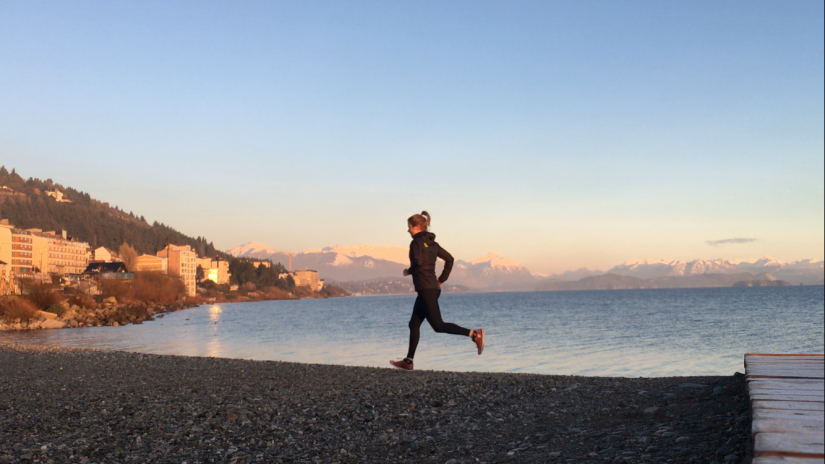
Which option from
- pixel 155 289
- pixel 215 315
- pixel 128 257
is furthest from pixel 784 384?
pixel 128 257

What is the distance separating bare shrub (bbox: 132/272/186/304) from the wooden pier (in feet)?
352

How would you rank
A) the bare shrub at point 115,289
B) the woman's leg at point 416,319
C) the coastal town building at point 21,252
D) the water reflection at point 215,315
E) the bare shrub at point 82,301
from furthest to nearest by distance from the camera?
the coastal town building at point 21,252, the bare shrub at point 115,289, the water reflection at point 215,315, the bare shrub at point 82,301, the woman's leg at point 416,319

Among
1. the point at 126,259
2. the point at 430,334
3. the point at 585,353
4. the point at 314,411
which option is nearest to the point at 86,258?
the point at 126,259

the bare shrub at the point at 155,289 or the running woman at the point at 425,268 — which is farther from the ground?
the running woman at the point at 425,268

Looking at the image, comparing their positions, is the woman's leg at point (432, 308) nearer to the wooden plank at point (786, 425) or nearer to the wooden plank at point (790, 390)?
the wooden plank at point (790, 390)

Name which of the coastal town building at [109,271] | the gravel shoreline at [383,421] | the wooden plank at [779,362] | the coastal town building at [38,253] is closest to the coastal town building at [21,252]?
the coastal town building at [38,253]

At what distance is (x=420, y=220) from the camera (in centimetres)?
1086

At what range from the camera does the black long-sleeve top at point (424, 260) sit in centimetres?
1066

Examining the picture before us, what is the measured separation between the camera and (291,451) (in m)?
7.05

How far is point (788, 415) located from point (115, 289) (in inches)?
4076

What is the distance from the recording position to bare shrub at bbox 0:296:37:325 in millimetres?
50625

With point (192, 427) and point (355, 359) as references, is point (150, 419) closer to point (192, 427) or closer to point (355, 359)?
point (192, 427)

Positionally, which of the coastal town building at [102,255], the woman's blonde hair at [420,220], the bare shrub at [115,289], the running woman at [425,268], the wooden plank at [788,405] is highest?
the coastal town building at [102,255]

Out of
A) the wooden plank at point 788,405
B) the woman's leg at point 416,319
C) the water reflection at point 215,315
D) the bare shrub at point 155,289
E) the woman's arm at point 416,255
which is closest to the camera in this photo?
the wooden plank at point 788,405
